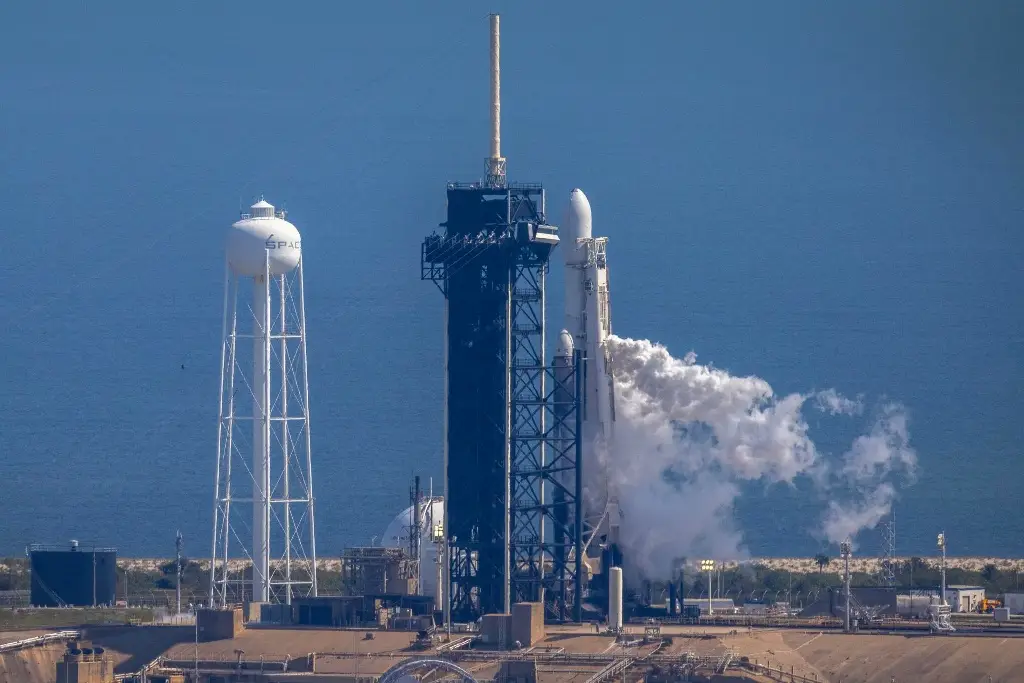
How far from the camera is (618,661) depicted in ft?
322

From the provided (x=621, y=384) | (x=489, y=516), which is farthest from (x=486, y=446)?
(x=621, y=384)

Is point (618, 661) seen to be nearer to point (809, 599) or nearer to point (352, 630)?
point (352, 630)

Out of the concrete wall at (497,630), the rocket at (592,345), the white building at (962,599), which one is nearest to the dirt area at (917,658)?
the concrete wall at (497,630)

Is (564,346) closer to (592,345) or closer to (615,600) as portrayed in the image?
(592,345)

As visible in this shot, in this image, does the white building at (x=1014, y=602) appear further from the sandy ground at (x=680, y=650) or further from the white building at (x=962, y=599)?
the sandy ground at (x=680, y=650)

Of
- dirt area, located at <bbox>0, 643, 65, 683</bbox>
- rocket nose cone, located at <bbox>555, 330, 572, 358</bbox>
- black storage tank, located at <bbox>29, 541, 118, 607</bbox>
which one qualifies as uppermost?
rocket nose cone, located at <bbox>555, 330, 572, 358</bbox>

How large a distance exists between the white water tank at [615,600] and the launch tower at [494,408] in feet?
14.5

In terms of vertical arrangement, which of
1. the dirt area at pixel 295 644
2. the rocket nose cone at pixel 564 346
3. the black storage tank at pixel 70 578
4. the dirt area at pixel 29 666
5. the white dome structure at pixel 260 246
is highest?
the white dome structure at pixel 260 246

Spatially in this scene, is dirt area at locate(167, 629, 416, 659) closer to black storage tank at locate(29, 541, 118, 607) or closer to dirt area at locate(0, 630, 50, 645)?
dirt area at locate(0, 630, 50, 645)

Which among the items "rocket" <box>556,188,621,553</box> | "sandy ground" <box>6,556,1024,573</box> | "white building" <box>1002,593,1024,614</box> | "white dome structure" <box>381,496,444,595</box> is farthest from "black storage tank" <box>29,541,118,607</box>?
"white building" <box>1002,593,1024,614</box>

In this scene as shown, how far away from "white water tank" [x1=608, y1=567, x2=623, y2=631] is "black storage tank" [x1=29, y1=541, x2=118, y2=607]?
35.1 m

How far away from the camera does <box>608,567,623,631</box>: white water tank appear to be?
356ft

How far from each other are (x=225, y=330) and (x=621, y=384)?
20.7 meters

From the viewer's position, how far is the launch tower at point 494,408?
114750 mm
